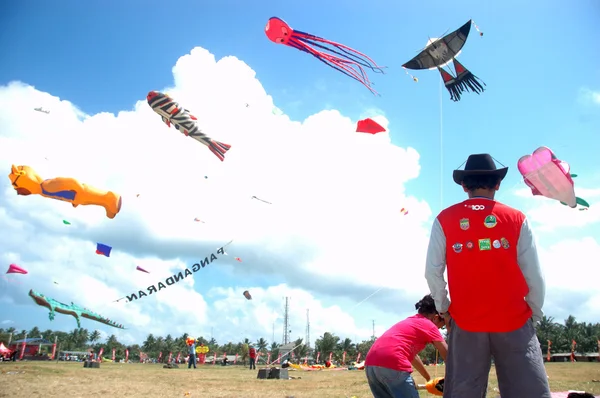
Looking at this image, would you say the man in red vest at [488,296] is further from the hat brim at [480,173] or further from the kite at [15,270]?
the kite at [15,270]

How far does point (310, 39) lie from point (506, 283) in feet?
27.0

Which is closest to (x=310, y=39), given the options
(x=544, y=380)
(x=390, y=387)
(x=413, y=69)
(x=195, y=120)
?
(x=413, y=69)

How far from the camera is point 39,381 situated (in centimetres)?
1026

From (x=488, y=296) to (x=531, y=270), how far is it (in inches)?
13.3

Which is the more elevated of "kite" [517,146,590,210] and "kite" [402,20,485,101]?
"kite" [402,20,485,101]

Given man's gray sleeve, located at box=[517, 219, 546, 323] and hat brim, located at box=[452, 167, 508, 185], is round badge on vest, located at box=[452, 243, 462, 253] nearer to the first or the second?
man's gray sleeve, located at box=[517, 219, 546, 323]

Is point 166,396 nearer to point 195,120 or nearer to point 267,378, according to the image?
point 267,378

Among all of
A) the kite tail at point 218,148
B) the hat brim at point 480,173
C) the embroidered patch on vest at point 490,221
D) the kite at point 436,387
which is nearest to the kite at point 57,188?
the kite tail at point 218,148

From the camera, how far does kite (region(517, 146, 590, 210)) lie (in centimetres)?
694

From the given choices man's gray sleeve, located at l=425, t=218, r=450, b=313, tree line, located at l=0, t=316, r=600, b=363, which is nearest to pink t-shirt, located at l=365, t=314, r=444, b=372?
man's gray sleeve, located at l=425, t=218, r=450, b=313

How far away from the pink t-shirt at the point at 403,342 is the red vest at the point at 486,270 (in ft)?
4.82

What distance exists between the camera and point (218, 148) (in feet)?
49.2

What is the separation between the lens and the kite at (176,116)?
13914mm

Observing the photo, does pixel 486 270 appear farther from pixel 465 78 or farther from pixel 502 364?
pixel 465 78
